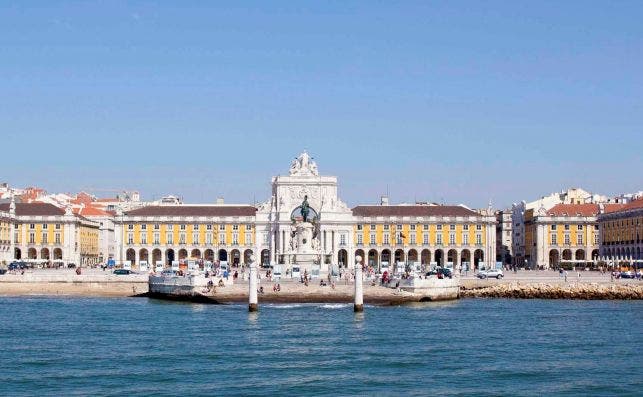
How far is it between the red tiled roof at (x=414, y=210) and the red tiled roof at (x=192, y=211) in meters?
11.4

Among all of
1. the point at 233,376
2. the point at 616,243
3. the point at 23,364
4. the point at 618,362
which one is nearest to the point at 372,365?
the point at 233,376

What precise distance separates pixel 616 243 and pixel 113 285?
5886 centimetres

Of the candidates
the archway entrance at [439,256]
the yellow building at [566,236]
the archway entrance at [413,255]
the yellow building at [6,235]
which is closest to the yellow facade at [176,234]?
the yellow building at [6,235]

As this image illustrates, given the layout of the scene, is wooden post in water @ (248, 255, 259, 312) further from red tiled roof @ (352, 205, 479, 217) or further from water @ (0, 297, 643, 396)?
red tiled roof @ (352, 205, 479, 217)

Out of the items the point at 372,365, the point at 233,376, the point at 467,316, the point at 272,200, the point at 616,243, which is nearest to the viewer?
the point at 233,376

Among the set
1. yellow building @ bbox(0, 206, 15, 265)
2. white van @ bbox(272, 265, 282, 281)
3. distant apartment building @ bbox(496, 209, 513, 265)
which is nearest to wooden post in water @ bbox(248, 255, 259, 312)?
white van @ bbox(272, 265, 282, 281)

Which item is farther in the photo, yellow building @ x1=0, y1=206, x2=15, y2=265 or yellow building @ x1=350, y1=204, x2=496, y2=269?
yellow building @ x1=350, y1=204, x2=496, y2=269

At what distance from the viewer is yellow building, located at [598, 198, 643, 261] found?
104 metres

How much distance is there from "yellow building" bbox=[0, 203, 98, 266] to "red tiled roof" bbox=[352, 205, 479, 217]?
2772 centimetres

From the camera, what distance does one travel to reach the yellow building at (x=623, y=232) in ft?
→ 340

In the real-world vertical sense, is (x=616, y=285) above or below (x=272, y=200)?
below

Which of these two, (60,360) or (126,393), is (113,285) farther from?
(126,393)

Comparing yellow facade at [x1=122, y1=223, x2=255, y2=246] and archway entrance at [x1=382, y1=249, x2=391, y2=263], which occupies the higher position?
yellow facade at [x1=122, y1=223, x2=255, y2=246]

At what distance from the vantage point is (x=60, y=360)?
3497cm
